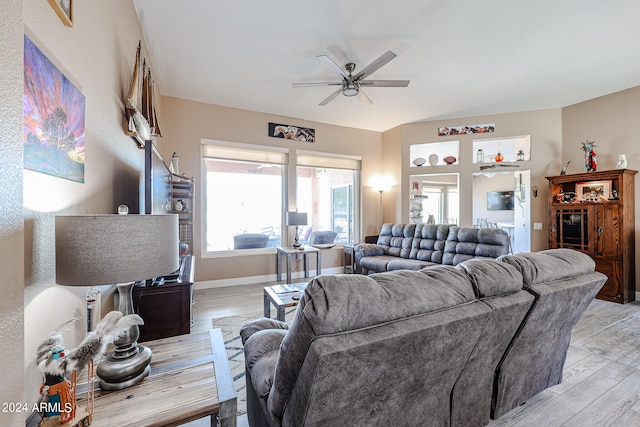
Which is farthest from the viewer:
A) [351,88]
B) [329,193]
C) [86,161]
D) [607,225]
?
[329,193]

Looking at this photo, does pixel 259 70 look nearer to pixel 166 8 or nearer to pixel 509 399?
pixel 166 8

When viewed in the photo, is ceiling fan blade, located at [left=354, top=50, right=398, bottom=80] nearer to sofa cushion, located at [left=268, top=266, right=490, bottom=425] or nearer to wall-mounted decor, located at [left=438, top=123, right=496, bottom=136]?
sofa cushion, located at [left=268, top=266, right=490, bottom=425]

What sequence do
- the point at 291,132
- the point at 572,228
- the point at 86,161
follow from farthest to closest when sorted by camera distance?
the point at 291,132, the point at 572,228, the point at 86,161

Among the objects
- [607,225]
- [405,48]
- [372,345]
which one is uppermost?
[405,48]

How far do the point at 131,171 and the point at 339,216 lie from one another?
4308mm

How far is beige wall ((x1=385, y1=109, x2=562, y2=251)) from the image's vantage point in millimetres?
4770

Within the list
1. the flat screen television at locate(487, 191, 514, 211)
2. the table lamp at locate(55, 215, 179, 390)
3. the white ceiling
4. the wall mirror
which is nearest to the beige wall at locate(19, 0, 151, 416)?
the table lamp at locate(55, 215, 179, 390)

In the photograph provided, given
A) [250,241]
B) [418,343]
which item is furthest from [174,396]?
[250,241]

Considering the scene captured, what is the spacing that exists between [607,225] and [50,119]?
5.94m

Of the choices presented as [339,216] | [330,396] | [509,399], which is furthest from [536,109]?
[330,396]

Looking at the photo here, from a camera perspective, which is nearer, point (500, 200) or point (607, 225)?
point (607, 225)

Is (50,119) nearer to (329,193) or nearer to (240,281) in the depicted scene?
(240,281)

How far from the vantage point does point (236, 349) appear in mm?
2488

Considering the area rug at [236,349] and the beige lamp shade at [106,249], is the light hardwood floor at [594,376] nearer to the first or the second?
the area rug at [236,349]
